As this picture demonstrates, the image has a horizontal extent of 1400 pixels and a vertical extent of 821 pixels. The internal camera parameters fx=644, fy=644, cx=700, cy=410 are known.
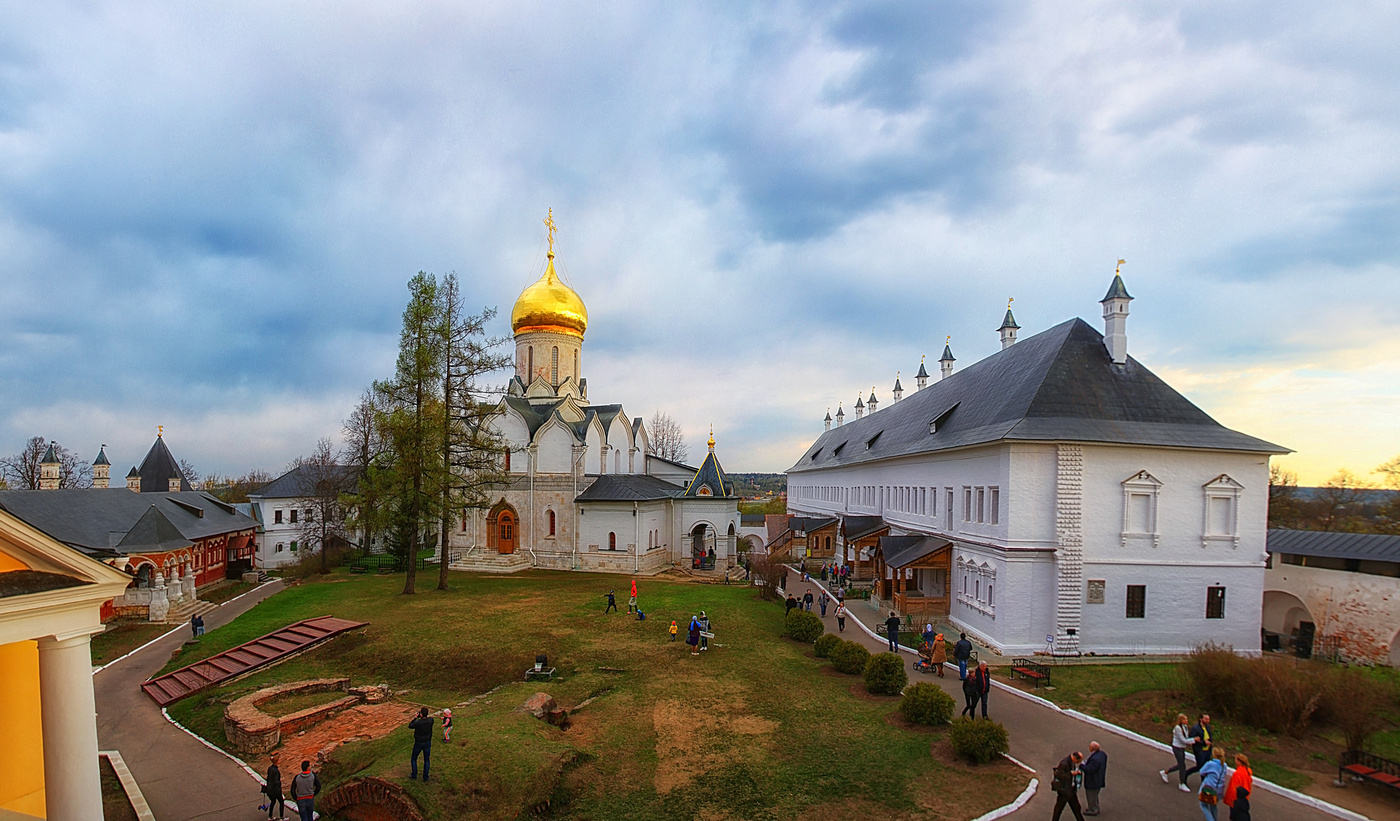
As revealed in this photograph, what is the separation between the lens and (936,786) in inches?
415

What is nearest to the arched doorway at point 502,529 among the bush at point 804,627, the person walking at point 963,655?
the bush at point 804,627

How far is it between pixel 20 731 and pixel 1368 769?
18.8 metres

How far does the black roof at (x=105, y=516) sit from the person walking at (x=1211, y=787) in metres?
32.5

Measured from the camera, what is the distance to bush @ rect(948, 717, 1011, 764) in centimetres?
1120

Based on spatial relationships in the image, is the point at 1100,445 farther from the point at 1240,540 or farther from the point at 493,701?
the point at 493,701

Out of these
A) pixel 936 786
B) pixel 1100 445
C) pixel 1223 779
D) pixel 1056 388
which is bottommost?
pixel 936 786

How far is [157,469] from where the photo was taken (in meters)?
40.9

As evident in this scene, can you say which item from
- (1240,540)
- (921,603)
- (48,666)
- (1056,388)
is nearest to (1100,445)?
(1056,388)

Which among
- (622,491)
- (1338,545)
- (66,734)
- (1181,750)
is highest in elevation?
(66,734)

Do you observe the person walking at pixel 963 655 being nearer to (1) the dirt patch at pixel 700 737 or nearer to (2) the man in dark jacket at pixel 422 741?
(1) the dirt patch at pixel 700 737

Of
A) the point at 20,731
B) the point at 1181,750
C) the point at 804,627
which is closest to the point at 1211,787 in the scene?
the point at 1181,750

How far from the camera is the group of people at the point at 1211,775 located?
8734 millimetres

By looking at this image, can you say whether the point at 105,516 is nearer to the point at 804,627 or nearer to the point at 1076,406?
the point at 804,627

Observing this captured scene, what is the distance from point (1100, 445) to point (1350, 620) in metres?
9.04
